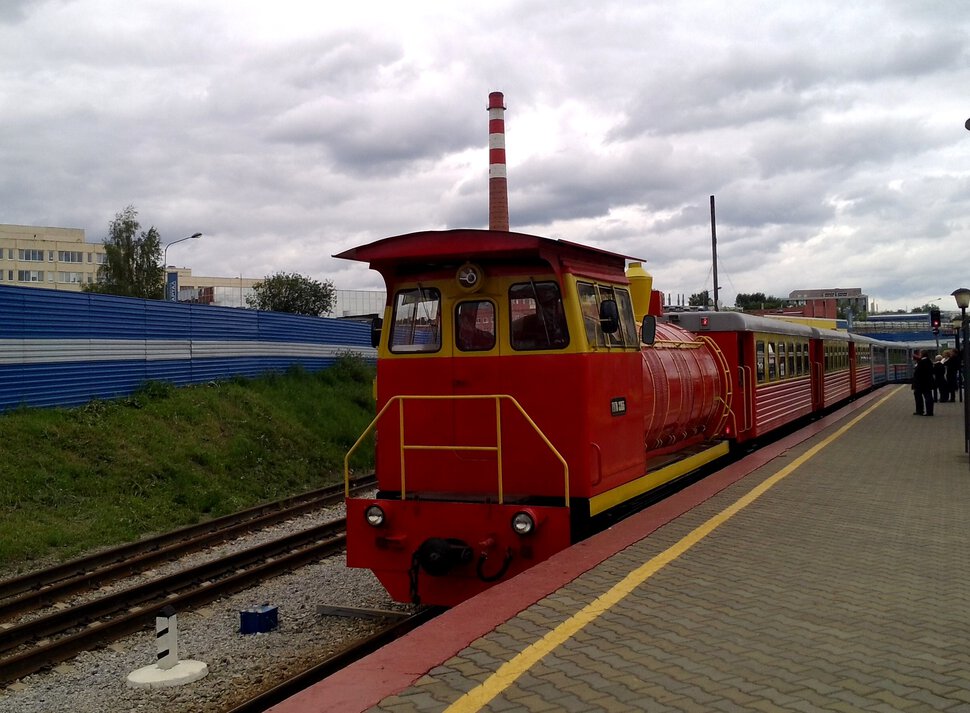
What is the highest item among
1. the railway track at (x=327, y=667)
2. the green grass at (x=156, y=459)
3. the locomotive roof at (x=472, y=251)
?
the locomotive roof at (x=472, y=251)

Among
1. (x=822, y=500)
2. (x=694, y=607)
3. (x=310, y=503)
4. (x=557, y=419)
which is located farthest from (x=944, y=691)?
(x=310, y=503)

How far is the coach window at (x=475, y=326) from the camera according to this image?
23.9ft

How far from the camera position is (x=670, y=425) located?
1009 centimetres

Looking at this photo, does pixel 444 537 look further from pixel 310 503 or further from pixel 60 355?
pixel 60 355

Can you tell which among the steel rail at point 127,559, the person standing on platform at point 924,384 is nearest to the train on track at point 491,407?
the steel rail at point 127,559

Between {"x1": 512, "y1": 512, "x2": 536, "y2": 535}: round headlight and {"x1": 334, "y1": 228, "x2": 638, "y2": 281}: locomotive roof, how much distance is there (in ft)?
6.78

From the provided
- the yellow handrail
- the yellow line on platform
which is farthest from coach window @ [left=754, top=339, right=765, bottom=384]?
the yellow handrail

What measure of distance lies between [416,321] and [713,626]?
389cm

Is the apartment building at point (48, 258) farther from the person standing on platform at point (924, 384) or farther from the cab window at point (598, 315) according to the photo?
the cab window at point (598, 315)

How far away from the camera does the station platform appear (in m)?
3.92

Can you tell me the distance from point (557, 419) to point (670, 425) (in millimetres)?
3470

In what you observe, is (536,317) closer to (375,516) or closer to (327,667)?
(375,516)

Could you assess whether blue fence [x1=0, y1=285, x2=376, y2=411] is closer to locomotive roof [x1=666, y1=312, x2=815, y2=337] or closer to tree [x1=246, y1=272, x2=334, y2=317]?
locomotive roof [x1=666, y1=312, x2=815, y2=337]

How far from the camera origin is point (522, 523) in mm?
6684
